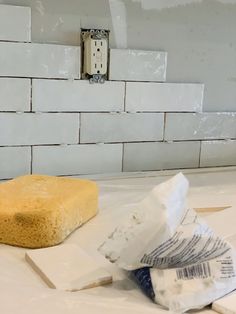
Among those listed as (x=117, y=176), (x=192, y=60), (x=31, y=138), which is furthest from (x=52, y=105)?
(x=192, y=60)

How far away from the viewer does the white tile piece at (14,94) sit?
1.00 metres

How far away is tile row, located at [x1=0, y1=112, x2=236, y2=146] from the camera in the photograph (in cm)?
103

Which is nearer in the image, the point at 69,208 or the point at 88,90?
the point at 69,208

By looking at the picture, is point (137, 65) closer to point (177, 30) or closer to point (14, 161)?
point (177, 30)

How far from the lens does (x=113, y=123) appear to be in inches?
44.1

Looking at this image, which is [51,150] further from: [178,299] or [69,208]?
[178,299]

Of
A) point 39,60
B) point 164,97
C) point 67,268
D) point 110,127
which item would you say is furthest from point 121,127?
point 67,268

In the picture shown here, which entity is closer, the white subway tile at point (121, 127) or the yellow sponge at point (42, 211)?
the yellow sponge at point (42, 211)

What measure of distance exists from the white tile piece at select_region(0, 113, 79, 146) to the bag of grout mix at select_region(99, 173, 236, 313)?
53 cm

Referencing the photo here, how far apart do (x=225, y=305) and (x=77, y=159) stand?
0.64 metres

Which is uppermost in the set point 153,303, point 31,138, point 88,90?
point 88,90

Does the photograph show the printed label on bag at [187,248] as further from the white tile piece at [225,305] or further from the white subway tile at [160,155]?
the white subway tile at [160,155]

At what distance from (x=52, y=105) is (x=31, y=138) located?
3.3 inches

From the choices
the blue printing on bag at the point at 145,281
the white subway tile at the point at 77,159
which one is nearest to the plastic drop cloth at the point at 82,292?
the blue printing on bag at the point at 145,281
